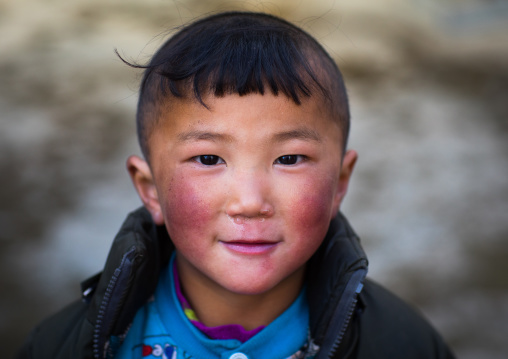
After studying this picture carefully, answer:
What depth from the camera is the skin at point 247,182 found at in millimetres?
1198

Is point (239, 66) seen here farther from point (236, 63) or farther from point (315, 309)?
point (315, 309)

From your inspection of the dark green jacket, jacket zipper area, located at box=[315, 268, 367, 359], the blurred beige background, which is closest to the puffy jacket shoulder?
the dark green jacket

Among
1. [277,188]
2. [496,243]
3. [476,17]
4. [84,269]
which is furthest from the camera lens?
[476,17]

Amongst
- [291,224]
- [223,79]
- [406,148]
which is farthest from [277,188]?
[406,148]

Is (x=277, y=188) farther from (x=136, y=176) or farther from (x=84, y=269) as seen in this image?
(x=84, y=269)

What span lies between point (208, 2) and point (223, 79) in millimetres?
4933

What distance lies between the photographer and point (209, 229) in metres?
1.24

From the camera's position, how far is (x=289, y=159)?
126 centimetres

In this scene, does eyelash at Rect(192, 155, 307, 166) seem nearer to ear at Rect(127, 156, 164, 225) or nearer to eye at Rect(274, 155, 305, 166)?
eye at Rect(274, 155, 305, 166)

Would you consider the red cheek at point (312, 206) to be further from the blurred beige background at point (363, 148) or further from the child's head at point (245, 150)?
the blurred beige background at point (363, 148)

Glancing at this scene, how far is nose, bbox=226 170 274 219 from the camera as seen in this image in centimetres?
117

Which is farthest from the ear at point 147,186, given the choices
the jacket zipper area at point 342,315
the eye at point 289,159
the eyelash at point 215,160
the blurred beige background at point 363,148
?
the blurred beige background at point 363,148

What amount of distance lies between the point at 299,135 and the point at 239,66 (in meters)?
0.19

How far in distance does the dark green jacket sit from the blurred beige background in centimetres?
88
